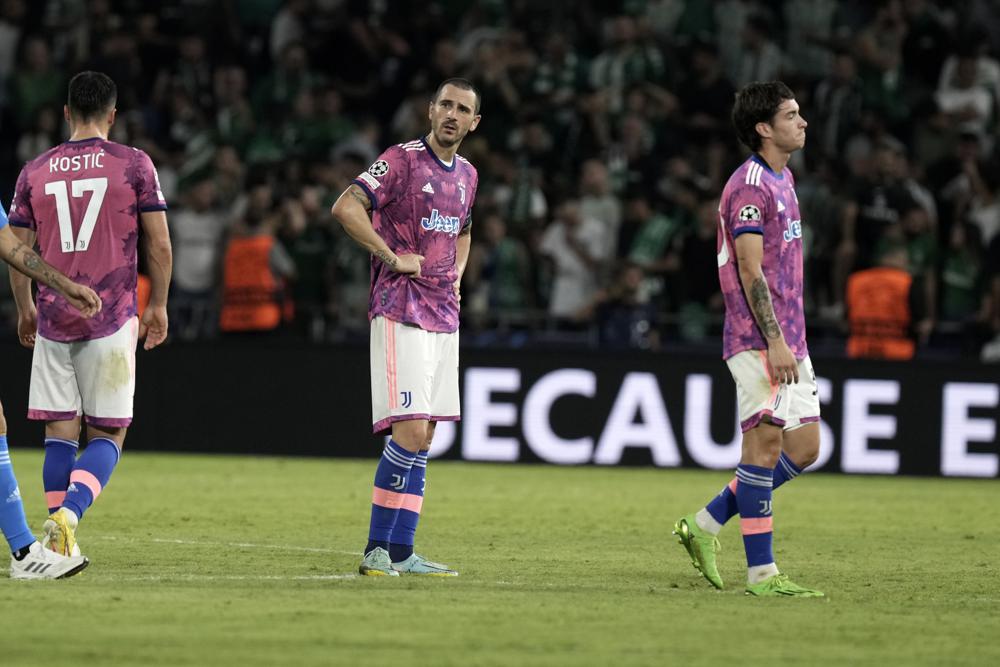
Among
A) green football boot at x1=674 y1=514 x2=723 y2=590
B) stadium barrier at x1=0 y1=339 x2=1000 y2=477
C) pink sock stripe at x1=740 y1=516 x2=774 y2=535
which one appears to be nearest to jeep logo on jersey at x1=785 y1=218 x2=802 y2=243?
pink sock stripe at x1=740 y1=516 x2=774 y2=535

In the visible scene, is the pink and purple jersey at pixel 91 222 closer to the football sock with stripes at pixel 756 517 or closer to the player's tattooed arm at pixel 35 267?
the player's tattooed arm at pixel 35 267

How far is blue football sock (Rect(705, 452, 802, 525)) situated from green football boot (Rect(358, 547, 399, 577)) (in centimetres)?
162

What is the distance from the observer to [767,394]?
8.34 meters

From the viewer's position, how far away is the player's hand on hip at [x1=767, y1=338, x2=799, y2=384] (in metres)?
8.19

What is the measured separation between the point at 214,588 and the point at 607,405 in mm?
8527

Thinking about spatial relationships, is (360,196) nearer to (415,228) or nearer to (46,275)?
(415,228)

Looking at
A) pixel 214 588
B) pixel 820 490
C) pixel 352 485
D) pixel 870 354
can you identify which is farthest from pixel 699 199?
pixel 214 588

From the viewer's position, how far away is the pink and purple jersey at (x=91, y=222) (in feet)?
28.4

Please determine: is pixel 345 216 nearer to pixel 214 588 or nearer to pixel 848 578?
pixel 214 588

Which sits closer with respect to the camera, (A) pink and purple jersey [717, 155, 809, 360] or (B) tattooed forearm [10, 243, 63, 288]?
(B) tattooed forearm [10, 243, 63, 288]

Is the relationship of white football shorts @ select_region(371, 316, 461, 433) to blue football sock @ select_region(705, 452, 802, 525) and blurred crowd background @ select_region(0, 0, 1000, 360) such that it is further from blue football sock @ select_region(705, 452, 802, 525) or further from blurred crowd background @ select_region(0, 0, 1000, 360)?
blurred crowd background @ select_region(0, 0, 1000, 360)

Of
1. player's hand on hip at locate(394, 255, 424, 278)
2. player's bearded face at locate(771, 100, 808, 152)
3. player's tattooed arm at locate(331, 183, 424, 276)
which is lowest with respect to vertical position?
player's hand on hip at locate(394, 255, 424, 278)

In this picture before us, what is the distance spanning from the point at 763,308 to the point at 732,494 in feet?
3.73

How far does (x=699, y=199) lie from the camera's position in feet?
57.9
